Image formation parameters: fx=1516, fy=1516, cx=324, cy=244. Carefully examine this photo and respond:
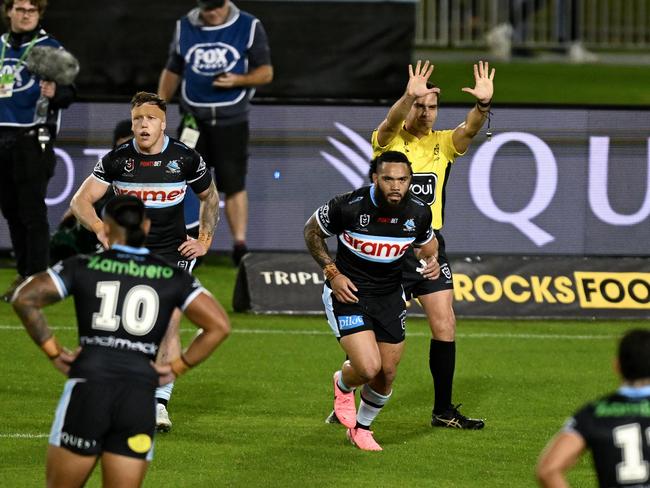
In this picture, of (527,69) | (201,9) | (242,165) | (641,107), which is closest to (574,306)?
(641,107)

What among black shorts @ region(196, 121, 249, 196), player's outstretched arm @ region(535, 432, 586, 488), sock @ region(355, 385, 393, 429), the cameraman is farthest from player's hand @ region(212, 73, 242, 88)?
player's outstretched arm @ region(535, 432, 586, 488)

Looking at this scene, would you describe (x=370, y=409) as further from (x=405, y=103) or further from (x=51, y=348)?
(x=51, y=348)

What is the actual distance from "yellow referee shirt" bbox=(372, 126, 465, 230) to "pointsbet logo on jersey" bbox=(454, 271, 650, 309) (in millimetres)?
3901

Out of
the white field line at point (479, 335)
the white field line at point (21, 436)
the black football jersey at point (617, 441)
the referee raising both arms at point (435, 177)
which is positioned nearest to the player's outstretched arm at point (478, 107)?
the referee raising both arms at point (435, 177)

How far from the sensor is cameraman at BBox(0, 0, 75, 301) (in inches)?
519

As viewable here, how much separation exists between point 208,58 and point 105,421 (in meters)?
8.83

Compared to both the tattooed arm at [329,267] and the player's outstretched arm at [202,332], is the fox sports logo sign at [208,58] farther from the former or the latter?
the player's outstretched arm at [202,332]

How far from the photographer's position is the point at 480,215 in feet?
49.8

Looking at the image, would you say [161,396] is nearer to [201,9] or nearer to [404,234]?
[404,234]

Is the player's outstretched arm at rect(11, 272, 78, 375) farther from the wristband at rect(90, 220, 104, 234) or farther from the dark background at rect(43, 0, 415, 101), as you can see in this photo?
the dark background at rect(43, 0, 415, 101)

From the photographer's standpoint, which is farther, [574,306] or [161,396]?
[574,306]

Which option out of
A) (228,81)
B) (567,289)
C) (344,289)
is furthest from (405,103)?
(228,81)

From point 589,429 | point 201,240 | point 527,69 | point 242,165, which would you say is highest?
point 589,429

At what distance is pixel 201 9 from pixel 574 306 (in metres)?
4.62
